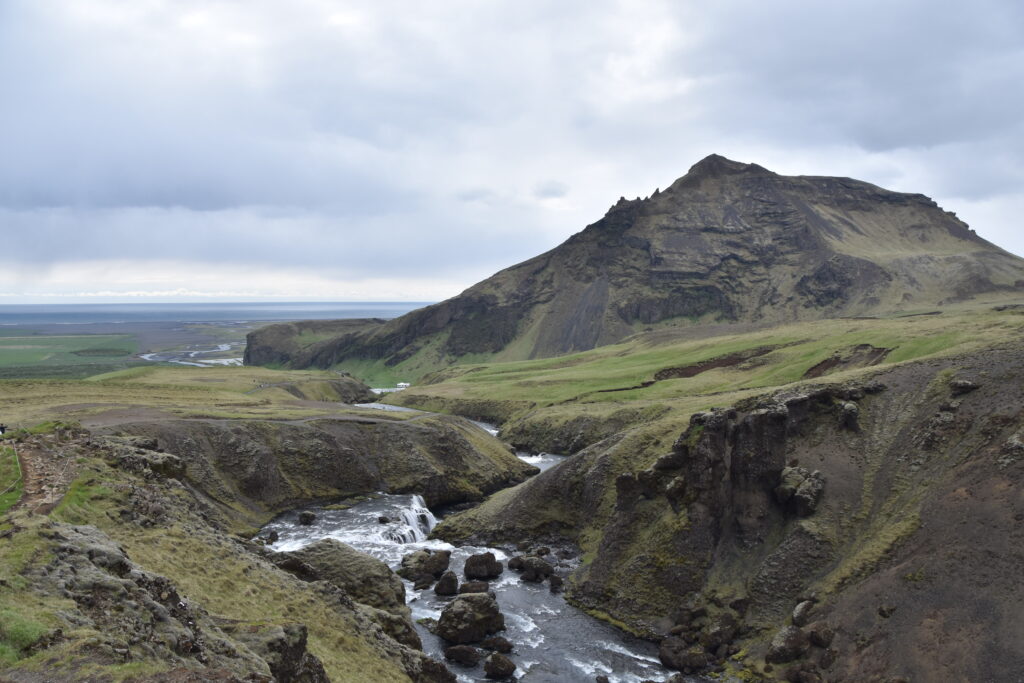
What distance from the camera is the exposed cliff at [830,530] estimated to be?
123ft

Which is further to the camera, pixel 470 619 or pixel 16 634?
pixel 470 619

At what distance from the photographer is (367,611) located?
38.5 metres

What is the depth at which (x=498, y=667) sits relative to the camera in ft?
135

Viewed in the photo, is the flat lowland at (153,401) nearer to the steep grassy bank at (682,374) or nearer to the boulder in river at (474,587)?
the steep grassy bank at (682,374)

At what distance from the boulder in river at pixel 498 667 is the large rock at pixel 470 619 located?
3846 millimetres

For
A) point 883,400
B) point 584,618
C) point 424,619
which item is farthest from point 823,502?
point 424,619

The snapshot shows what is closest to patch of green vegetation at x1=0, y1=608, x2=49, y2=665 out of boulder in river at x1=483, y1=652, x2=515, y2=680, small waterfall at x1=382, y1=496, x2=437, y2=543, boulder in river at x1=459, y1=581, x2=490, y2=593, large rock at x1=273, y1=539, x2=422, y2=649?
large rock at x1=273, y1=539, x2=422, y2=649

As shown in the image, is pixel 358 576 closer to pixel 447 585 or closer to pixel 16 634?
pixel 447 585

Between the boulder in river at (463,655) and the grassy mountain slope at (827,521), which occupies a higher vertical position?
the grassy mountain slope at (827,521)

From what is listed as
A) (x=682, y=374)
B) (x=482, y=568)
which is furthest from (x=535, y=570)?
(x=682, y=374)

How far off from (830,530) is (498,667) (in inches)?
1029

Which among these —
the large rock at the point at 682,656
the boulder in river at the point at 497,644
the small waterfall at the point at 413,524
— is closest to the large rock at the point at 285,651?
the boulder in river at the point at 497,644

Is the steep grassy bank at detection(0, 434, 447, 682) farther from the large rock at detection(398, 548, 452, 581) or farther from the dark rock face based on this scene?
the dark rock face

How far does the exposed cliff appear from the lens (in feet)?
123
